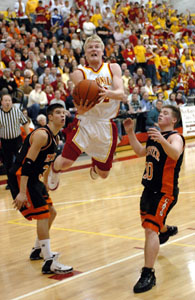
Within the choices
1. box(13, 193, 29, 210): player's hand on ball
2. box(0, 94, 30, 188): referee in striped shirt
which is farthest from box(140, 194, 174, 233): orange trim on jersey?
box(0, 94, 30, 188): referee in striped shirt

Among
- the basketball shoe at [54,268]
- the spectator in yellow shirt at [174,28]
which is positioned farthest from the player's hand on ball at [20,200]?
the spectator in yellow shirt at [174,28]

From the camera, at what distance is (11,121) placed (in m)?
8.73

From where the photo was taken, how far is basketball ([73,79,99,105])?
14.3 feet

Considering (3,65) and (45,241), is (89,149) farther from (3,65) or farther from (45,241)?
(3,65)

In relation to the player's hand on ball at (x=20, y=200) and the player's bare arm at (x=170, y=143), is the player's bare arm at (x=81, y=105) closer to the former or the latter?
the player's bare arm at (x=170, y=143)

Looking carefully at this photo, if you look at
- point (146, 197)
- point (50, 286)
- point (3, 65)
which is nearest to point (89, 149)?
point (146, 197)

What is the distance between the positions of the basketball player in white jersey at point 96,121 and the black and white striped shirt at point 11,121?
3547mm

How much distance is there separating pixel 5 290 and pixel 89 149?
5.66 ft

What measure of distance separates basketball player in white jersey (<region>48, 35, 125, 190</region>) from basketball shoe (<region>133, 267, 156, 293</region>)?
1.54 metres

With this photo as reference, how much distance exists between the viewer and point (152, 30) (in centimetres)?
2070

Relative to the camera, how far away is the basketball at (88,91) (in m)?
4.34

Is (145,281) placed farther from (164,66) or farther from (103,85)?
(164,66)

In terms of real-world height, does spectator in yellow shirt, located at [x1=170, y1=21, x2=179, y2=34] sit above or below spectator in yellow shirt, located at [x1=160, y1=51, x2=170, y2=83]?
above

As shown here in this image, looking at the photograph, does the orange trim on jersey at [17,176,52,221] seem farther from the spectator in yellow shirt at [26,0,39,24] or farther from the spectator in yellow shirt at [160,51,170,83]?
the spectator in yellow shirt at [160,51,170,83]
